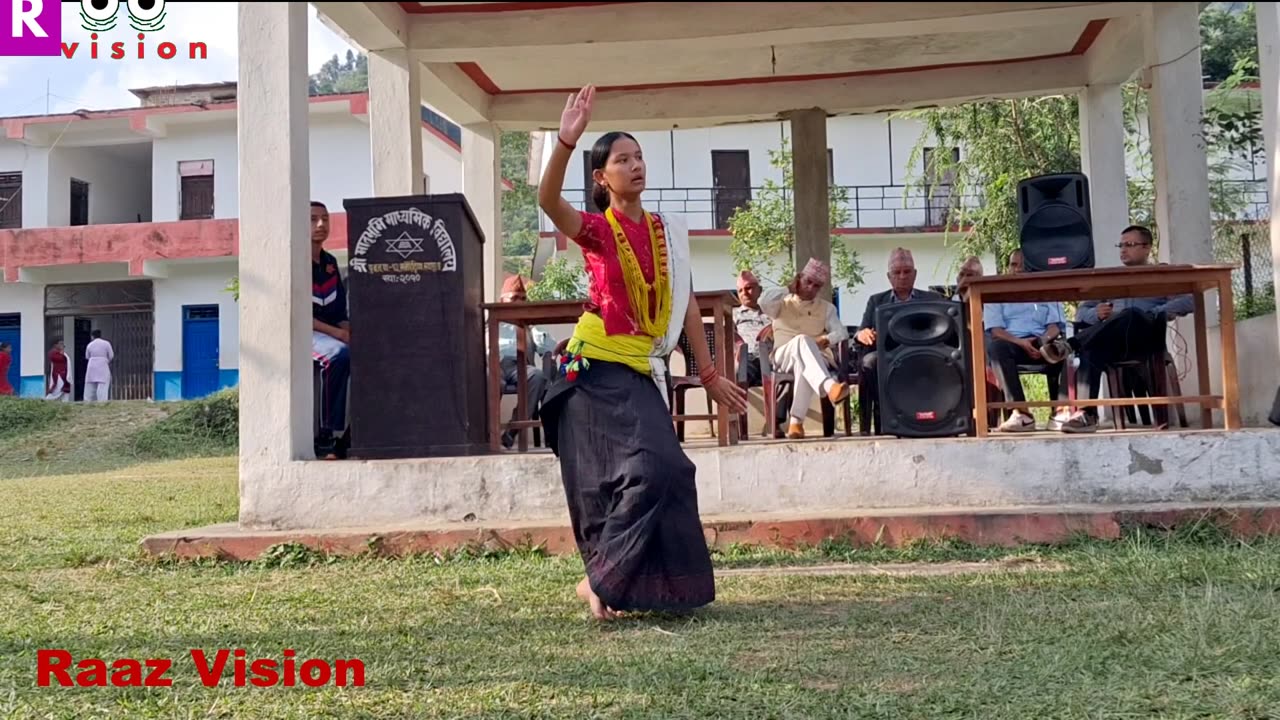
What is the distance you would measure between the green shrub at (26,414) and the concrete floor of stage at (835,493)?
460 inches

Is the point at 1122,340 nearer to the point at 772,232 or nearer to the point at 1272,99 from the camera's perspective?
the point at 1272,99

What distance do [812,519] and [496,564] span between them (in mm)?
1422

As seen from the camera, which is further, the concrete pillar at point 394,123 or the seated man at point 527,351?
the concrete pillar at point 394,123

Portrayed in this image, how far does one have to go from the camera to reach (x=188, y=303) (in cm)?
2538

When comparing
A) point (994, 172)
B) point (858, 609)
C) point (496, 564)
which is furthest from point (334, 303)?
point (994, 172)

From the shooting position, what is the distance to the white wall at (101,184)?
1024 inches

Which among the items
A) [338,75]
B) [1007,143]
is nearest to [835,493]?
[1007,143]

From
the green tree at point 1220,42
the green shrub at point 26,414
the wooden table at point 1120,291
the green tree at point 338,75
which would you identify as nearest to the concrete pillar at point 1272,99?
the wooden table at point 1120,291

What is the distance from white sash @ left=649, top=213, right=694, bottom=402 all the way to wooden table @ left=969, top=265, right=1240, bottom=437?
2.06 meters

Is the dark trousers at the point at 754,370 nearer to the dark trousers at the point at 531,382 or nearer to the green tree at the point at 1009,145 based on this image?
the dark trousers at the point at 531,382

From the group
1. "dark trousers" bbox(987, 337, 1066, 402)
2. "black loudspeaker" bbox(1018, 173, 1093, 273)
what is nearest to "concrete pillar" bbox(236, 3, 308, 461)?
"black loudspeaker" bbox(1018, 173, 1093, 273)

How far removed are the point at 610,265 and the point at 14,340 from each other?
25680 millimetres

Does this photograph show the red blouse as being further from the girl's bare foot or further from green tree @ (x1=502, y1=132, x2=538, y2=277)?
green tree @ (x1=502, y1=132, x2=538, y2=277)

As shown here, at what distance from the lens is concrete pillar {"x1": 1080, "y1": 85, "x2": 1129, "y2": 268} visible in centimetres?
921
